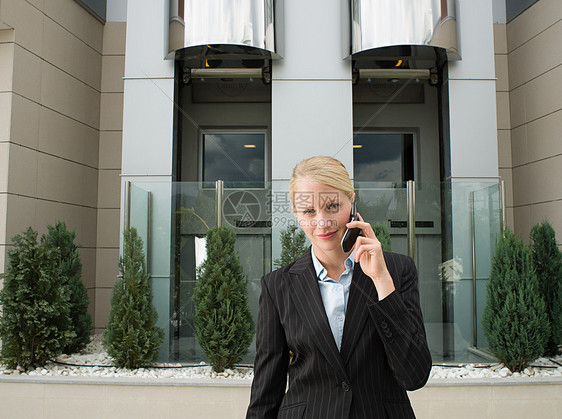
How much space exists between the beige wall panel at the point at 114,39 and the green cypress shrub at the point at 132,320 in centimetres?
585

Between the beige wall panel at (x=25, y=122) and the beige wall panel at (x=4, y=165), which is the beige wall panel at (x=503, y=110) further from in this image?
the beige wall panel at (x=4, y=165)

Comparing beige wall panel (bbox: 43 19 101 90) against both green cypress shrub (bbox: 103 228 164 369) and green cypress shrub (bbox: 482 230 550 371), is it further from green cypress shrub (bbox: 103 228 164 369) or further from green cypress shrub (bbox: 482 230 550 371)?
green cypress shrub (bbox: 482 230 550 371)

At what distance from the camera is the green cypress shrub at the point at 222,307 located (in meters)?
6.29

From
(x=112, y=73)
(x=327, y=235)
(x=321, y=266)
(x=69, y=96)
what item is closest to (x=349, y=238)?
(x=327, y=235)

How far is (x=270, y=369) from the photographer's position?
198cm

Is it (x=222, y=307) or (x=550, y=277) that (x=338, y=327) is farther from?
(x=550, y=277)

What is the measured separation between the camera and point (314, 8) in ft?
27.5

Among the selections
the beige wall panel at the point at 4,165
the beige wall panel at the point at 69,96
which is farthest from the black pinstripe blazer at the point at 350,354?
the beige wall panel at the point at 69,96

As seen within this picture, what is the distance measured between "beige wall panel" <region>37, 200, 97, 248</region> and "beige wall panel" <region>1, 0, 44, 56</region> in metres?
2.76

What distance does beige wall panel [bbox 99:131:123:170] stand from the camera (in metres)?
10.5

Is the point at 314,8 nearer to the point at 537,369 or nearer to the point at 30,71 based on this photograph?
the point at 30,71

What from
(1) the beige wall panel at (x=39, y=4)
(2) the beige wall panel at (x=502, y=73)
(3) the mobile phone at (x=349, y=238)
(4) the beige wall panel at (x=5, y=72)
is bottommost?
(3) the mobile phone at (x=349, y=238)

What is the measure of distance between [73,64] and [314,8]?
498cm

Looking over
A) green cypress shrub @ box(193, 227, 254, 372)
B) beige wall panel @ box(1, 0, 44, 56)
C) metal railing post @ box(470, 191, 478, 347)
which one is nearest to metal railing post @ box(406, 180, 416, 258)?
metal railing post @ box(470, 191, 478, 347)
